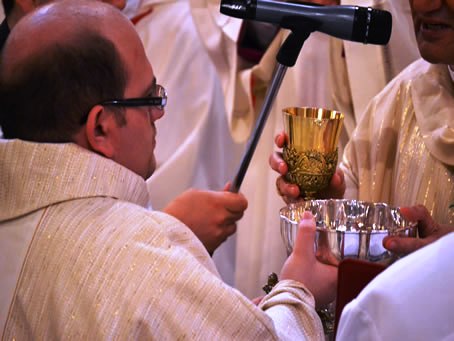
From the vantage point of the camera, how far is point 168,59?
3.96 metres

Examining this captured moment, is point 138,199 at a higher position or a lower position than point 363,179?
higher

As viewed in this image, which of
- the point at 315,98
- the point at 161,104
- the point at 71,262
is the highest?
the point at 161,104

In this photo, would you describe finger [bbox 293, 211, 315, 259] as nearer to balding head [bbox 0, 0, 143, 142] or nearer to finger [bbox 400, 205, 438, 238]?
finger [bbox 400, 205, 438, 238]

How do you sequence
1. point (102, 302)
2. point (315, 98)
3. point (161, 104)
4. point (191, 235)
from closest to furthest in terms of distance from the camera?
Result: point (102, 302)
point (191, 235)
point (161, 104)
point (315, 98)

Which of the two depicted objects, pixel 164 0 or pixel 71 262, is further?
pixel 164 0

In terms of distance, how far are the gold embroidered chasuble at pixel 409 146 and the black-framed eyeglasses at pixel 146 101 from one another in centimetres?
79

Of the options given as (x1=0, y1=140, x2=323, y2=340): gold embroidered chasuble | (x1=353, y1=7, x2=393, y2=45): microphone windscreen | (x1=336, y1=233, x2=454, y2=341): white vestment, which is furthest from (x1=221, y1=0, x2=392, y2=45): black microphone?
(x1=336, y1=233, x2=454, y2=341): white vestment

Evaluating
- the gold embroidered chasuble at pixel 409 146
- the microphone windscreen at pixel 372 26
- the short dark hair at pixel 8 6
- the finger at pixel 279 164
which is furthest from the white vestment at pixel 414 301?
the short dark hair at pixel 8 6

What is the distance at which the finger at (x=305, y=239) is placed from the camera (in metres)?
1.57

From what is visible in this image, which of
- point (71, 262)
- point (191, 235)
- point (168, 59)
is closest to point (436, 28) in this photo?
point (191, 235)

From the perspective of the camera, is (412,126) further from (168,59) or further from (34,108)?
(168,59)

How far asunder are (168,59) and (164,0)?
0.31 metres

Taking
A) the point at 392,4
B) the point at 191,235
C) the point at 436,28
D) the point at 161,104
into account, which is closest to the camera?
the point at 191,235

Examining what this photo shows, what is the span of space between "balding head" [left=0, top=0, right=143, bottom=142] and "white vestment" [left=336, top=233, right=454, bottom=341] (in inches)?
30.9
